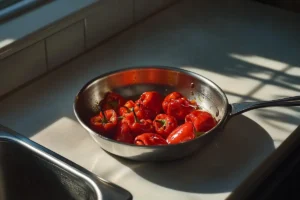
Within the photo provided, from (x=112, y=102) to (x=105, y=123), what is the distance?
10 centimetres

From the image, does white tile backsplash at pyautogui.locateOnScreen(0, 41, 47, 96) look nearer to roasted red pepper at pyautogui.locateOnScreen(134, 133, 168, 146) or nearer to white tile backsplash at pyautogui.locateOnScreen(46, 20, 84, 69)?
white tile backsplash at pyautogui.locateOnScreen(46, 20, 84, 69)

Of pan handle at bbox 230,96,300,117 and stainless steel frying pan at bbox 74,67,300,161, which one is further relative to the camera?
pan handle at bbox 230,96,300,117

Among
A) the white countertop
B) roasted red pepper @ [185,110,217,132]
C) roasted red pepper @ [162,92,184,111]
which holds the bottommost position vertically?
the white countertop

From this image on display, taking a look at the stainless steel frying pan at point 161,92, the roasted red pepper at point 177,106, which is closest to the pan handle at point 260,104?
the stainless steel frying pan at point 161,92

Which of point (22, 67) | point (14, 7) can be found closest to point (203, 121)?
point (22, 67)

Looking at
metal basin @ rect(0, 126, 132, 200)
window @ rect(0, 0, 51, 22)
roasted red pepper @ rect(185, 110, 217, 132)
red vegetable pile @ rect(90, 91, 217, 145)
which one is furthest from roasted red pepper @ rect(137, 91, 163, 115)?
window @ rect(0, 0, 51, 22)

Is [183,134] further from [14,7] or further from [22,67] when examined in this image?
[14,7]

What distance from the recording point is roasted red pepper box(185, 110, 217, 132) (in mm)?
1270

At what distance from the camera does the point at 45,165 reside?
47.9 inches

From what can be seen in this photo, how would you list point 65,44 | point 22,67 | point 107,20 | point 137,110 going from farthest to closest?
point 107,20, point 65,44, point 22,67, point 137,110

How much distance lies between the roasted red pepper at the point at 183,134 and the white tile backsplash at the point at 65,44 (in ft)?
1.51

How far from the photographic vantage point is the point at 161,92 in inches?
57.9

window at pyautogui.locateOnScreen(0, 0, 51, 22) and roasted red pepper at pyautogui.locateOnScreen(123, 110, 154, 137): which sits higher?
window at pyautogui.locateOnScreen(0, 0, 51, 22)

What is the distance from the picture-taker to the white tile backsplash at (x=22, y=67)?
1.43 m
